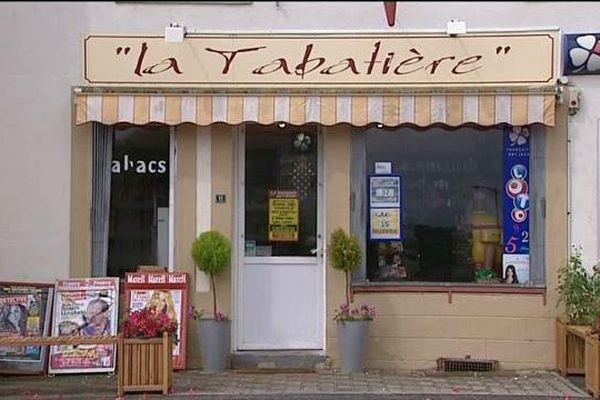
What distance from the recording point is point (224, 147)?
36.1 ft

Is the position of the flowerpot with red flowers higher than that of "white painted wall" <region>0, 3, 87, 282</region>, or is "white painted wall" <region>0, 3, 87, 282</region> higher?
"white painted wall" <region>0, 3, 87, 282</region>

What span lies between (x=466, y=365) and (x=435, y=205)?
1709 mm

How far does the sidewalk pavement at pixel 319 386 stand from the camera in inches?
366

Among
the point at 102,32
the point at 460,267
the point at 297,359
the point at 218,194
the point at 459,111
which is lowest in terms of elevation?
the point at 297,359

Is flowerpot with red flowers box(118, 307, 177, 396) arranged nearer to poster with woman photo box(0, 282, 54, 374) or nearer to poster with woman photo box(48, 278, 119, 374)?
poster with woman photo box(48, 278, 119, 374)

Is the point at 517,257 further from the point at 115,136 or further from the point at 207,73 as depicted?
the point at 115,136

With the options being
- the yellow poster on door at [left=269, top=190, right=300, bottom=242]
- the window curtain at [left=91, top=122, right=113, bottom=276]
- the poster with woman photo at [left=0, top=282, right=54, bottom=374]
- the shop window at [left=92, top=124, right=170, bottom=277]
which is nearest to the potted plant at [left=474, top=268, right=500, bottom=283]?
the yellow poster on door at [left=269, top=190, right=300, bottom=242]

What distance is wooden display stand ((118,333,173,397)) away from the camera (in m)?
9.21

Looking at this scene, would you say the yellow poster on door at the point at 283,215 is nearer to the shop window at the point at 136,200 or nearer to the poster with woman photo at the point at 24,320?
the shop window at the point at 136,200

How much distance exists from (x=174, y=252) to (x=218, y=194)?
0.78 metres

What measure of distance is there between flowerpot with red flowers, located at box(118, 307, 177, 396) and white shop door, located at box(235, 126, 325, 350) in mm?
1869

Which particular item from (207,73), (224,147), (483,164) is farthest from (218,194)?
(483,164)

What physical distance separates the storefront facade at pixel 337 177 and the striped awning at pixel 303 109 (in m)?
0.01

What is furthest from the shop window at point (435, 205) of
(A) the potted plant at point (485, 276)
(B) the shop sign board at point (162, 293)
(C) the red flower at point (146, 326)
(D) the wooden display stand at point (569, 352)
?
(C) the red flower at point (146, 326)
